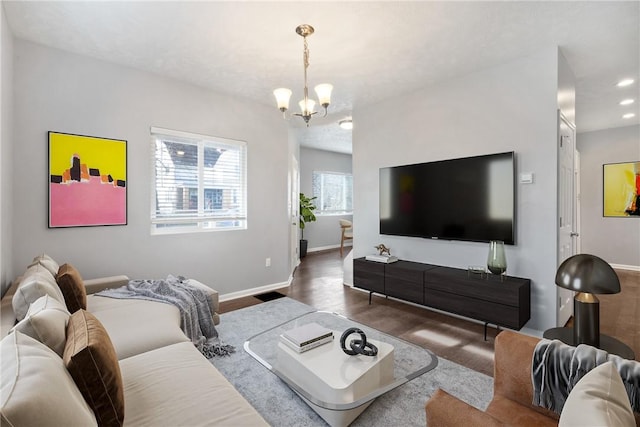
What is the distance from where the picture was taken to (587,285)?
1544 mm

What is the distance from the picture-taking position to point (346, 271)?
15.5 feet

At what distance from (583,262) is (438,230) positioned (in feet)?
6.23

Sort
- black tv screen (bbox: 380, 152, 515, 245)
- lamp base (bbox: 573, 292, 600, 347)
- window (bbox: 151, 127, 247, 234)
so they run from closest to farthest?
lamp base (bbox: 573, 292, 600, 347), black tv screen (bbox: 380, 152, 515, 245), window (bbox: 151, 127, 247, 234)

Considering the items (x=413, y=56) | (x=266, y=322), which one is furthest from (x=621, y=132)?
(x=266, y=322)

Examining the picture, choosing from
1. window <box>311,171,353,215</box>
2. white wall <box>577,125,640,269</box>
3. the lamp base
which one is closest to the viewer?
the lamp base

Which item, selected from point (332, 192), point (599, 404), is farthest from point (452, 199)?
point (332, 192)

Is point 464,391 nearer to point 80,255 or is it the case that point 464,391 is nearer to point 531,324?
point 531,324

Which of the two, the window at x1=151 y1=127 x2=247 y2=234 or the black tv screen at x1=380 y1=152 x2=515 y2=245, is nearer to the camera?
the black tv screen at x1=380 y1=152 x2=515 y2=245

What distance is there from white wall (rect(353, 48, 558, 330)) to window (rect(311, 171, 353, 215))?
163 inches

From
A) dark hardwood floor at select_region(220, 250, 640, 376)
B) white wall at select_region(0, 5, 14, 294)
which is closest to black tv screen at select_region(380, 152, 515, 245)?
dark hardwood floor at select_region(220, 250, 640, 376)

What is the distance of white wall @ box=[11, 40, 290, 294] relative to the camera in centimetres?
272

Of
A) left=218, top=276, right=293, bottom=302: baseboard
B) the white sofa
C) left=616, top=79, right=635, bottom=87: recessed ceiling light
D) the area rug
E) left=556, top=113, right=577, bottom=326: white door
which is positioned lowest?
the area rug

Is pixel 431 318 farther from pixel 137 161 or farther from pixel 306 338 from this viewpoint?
pixel 137 161

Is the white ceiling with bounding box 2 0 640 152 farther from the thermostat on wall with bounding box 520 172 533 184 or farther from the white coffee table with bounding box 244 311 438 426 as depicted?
the white coffee table with bounding box 244 311 438 426
